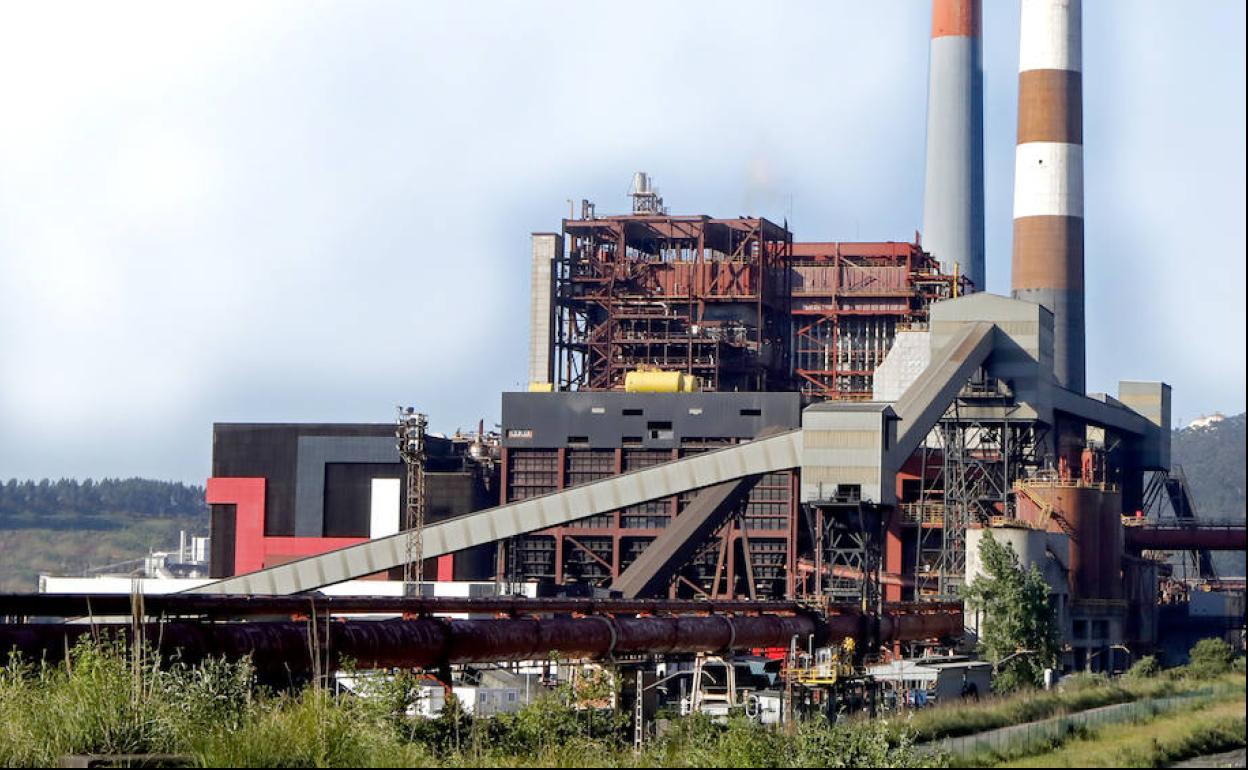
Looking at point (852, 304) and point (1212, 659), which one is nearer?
point (1212, 659)

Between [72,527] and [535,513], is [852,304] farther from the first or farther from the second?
[72,527]

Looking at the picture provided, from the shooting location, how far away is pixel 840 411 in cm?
5525

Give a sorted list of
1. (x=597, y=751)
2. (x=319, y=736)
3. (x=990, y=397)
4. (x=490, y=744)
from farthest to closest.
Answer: (x=990, y=397) < (x=490, y=744) < (x=597, y=751) < (x=319, y=736)

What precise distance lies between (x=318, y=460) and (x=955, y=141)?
Result: 41.8 meters

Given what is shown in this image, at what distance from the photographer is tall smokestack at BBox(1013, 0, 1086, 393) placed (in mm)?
82562

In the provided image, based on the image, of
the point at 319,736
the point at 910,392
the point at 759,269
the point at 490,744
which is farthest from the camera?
the point at 759,269

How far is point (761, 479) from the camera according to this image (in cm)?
7588

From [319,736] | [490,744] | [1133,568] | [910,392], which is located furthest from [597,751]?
[1133,568]

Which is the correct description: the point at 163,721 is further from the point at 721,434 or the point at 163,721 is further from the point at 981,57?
the point at 981,57

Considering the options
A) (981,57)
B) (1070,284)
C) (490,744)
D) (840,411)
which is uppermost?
(981,57)

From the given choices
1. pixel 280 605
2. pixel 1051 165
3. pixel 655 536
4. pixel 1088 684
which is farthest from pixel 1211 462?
pixel 280 605

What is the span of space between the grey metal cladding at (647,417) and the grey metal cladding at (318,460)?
7654 mm

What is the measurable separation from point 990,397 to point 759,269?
86.3ft

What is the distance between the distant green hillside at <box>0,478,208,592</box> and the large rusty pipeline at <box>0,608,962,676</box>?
79.0 feet
